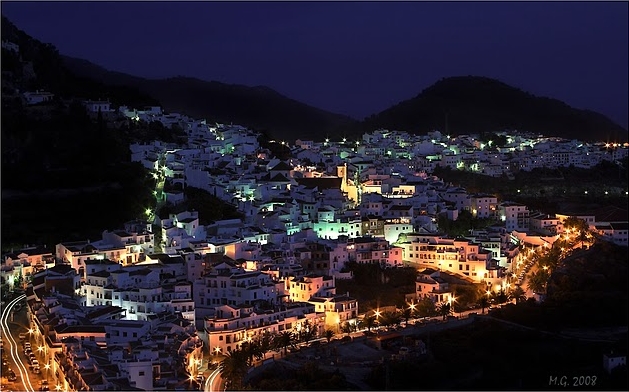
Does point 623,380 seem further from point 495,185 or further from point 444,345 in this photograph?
point 495,185

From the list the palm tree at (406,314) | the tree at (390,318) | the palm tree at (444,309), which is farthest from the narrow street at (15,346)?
the palm tree at (444,309)

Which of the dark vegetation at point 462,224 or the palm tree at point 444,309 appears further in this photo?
the dark vegetation at point 462,224

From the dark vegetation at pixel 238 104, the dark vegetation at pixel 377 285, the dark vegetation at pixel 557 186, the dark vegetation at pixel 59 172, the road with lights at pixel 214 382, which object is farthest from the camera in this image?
the dark vegetation at pixel 238 104

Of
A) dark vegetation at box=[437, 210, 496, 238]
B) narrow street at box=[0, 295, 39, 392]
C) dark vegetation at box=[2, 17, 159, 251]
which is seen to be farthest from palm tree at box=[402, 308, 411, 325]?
dark vegetation at box=[2, 17, 159, 251]

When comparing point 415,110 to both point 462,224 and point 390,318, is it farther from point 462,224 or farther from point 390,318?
point 390,318

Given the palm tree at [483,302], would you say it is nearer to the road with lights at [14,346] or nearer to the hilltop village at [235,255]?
the hilltop village at [235,255]

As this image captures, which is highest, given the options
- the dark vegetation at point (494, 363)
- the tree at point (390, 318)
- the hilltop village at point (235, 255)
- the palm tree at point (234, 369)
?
the hilltop village at point (235, 255)
